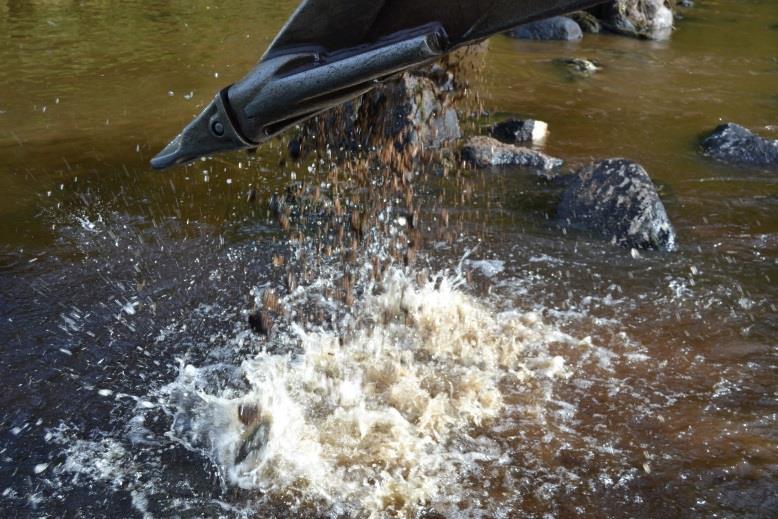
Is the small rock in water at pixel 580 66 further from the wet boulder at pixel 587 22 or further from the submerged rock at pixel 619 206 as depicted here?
the submerged rock at pixel 619 206

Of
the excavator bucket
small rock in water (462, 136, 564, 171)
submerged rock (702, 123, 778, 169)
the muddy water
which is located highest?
the excavator bucket

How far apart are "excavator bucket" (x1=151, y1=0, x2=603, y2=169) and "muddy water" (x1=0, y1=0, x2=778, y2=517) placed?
1506 millimetres

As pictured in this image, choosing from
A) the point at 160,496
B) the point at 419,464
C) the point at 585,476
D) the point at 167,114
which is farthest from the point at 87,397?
the point at 167,114

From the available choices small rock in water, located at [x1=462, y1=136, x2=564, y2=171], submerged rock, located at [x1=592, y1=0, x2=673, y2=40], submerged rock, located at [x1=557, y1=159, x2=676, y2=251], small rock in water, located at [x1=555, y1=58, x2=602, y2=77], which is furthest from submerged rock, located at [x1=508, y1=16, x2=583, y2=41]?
submerged rock, located at [x1=557, y1=159, x2=676, y2=251]

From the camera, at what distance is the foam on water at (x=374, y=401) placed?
3.32m

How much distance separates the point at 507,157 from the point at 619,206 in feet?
5.08

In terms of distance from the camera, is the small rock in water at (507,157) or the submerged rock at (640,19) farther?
the submerged rock at (640,19)

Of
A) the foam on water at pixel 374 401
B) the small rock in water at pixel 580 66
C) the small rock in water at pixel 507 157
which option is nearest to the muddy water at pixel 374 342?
the foam on water at pixel 374 401

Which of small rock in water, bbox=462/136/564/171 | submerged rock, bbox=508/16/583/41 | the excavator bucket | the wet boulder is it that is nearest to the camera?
the excavator bucket

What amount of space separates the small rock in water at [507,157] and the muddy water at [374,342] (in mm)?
178

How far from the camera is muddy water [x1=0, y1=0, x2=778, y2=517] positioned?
331 centimetres

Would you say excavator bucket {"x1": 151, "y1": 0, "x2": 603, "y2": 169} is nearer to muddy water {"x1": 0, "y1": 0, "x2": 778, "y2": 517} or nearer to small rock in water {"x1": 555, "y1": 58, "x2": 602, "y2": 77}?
muddy water {"x1": 0, "y1": 0, "x2": 778, "y2": 517}

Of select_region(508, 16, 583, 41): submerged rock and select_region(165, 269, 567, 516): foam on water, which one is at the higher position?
select_region(508, 16, 583, 41): submerged rock

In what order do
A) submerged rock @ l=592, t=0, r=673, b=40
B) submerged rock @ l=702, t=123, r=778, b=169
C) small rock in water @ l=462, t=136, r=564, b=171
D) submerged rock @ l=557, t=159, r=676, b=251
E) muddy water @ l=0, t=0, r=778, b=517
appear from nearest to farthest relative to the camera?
1. muddy water @ l=0, t=0, r=778, b=517
2. submerged rock @ l=557, t=159, r=676, b=251
3. small rock in water @ l=462, t=136, r=564, b=171
4. submerged rock @ l=702, t=123, r=778, b=169
5. submerged rock @ l=592, t=0, r=673, b=40
